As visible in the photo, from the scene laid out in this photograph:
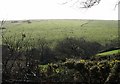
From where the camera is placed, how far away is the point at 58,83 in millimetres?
14008

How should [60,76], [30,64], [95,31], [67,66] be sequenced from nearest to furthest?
[67,66] < [60,76] < [30,64] < [95,31]

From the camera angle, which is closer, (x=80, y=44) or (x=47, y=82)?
(x=47, y=82)

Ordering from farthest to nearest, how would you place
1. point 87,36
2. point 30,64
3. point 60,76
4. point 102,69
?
point 87,36 → point 30,64 → point 60,76 → point 102,69

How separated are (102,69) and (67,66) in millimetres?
1703

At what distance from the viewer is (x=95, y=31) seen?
137 ft

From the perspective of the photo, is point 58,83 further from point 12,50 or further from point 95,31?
point 95,31

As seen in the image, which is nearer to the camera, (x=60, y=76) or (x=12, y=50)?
(x=60, y=76)

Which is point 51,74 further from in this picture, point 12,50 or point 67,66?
point 12,50

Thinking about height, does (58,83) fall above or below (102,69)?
below

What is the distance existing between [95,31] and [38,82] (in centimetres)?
2808

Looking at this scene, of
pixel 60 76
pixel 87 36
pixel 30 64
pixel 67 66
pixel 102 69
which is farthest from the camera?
pixel 87 36

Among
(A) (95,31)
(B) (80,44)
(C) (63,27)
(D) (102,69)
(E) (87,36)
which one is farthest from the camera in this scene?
(C) (63,27)

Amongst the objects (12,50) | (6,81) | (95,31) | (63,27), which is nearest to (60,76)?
(6,81)

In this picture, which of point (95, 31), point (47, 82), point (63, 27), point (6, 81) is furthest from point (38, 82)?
point (63, 27)
